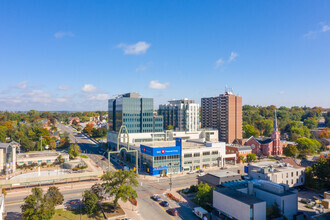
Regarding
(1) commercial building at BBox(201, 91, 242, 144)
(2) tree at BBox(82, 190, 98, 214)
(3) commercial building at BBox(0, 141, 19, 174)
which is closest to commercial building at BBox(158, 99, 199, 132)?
(1) commercial building at BBox(201, 91, 242, 144)

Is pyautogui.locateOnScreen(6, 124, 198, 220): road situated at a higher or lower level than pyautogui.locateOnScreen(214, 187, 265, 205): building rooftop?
lower

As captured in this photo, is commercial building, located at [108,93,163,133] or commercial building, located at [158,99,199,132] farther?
commercial building, located at [158,99,199,132]

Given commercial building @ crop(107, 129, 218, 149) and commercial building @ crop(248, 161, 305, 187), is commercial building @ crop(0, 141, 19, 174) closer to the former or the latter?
commercial building @ crop(107, 129, 218, 149)

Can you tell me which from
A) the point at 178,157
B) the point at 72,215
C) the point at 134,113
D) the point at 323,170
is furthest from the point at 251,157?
the point at 72,215

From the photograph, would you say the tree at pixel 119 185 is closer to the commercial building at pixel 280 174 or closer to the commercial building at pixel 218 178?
the commercial building at pixel 218 178

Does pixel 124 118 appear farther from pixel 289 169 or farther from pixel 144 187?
pixel 289 169

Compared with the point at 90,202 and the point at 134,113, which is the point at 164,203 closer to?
the point at 90,202
